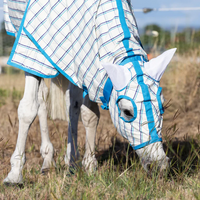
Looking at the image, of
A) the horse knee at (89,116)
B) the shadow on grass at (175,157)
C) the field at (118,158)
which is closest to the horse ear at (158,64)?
the field at (118,158)

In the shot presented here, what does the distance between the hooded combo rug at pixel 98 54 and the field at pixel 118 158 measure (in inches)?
6.9

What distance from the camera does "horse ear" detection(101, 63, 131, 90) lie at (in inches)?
74.7

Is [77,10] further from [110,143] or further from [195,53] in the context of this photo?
[195,53]

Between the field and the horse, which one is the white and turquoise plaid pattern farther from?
the field

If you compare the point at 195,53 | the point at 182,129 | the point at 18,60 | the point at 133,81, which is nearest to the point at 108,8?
the point at 133,81

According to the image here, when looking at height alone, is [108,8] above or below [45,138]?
above

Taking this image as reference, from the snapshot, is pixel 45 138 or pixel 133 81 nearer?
pixel 133 81

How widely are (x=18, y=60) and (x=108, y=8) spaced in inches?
30.3

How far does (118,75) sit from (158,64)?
0.85 feet

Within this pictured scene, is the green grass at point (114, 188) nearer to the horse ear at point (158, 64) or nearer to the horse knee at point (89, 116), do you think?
the horse ear at point (158, 64)

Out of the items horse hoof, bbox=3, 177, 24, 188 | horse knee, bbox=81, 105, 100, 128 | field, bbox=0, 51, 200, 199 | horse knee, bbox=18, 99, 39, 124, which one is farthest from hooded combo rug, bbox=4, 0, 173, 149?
horse hoof, bbox=3, 177, 24, 188

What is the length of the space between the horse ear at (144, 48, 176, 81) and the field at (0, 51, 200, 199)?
244mm

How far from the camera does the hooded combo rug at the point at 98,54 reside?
197 cm

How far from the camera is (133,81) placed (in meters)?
1.97
